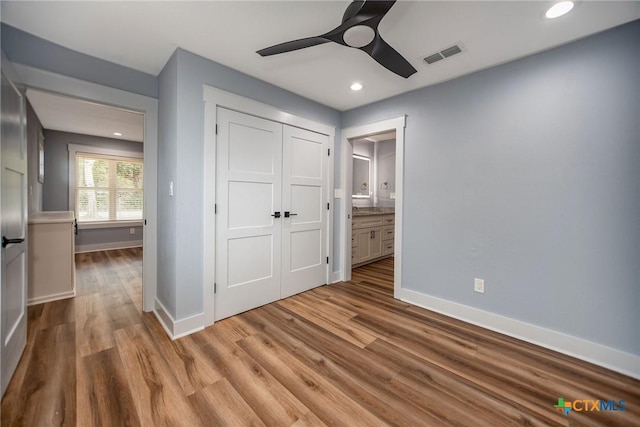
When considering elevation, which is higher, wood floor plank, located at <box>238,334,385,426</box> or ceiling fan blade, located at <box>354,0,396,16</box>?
ceiling fan blade, located at <box>354,0,396,16</box>

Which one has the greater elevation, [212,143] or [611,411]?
[212,143]

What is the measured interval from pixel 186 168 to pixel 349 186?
205 cm

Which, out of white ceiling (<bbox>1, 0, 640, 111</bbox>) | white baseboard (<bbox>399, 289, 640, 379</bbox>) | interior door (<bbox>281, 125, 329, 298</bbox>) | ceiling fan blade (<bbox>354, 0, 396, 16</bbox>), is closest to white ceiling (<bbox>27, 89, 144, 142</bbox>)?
white ceiling (<bbox>1, 0, 640, 111</bbox>)

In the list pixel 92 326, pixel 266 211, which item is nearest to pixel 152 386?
pixel 92 326

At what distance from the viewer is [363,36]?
1.44 meters

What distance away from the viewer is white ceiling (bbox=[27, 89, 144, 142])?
3.46 metres

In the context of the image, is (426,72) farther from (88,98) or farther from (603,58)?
(88,98)

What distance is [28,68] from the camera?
6.21 ft

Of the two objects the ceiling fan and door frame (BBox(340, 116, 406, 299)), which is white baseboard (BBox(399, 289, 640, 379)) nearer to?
door frame (BBox(340, 116, 406, 299))

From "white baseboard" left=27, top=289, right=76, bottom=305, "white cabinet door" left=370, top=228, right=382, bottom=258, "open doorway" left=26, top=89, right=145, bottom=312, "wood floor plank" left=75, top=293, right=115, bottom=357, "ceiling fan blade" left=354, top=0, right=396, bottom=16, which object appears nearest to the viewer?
"ceiling fan blade" left=354, top=0, right=396, bottom=16

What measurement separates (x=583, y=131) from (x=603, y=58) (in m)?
0.50

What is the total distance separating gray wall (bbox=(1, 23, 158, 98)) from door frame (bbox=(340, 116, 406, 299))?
2217 mm

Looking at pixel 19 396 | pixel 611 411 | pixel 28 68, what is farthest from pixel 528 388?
pixel 28 68

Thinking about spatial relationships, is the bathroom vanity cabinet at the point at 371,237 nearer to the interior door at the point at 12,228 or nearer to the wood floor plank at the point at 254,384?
the wood floor plank at the point at 254,384
